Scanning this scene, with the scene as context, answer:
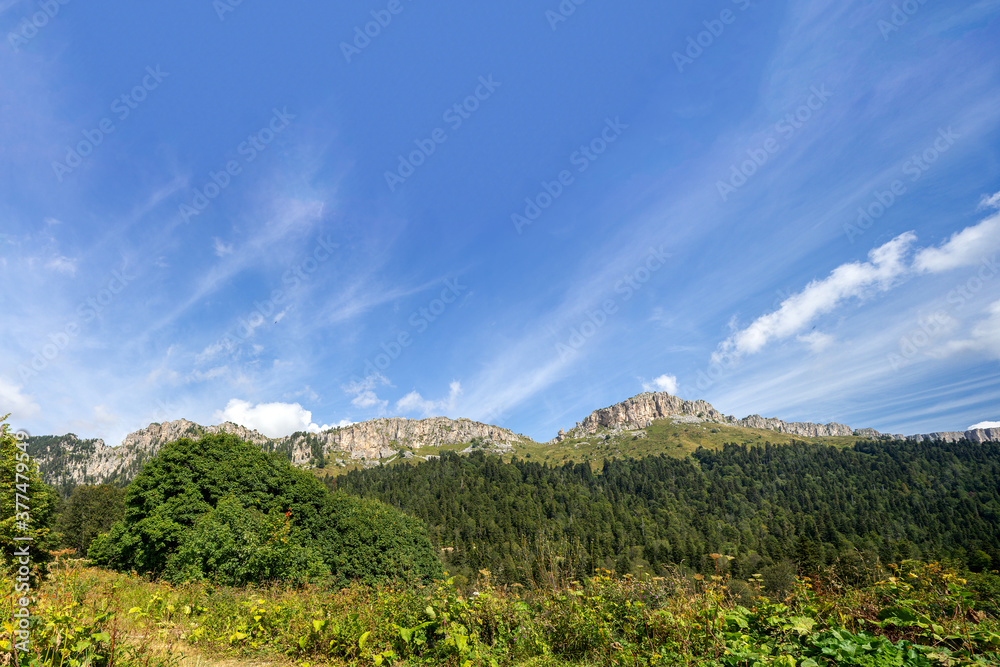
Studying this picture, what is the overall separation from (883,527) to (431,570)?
7100 inches

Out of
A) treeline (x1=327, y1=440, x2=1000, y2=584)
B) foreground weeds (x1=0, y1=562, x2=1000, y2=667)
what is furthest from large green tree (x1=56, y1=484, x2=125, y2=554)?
treeline (x1=327, y1=440, x2=1000, y2=584)

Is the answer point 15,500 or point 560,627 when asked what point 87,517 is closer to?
point 15,500

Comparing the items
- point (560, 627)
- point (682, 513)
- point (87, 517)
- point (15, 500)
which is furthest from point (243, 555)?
point (682, 513)

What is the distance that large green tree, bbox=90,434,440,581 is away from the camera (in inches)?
709

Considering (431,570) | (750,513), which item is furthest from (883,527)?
(431,570)

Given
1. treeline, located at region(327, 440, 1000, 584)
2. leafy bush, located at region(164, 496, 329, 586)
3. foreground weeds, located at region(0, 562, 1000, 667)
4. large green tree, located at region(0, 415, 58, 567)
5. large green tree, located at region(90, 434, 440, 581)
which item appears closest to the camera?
foreground weeds, located at region(0, 562, 1000, 667)

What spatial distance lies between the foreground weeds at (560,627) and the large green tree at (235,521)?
6516mm

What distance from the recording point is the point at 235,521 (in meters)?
17.9

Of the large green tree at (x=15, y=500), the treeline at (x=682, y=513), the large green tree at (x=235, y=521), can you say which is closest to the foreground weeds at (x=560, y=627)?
the large green tree at (x=15, y=500)

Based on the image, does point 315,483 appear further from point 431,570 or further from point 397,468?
point 397,468

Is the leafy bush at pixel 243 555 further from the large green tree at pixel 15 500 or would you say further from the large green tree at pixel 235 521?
the large green tree at pixel 15 500

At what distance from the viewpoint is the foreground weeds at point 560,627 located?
4285mm

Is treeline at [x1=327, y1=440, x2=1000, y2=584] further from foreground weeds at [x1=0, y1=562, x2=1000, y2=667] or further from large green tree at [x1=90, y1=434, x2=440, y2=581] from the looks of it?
foreground weeds at [x1=0, y1=562, x2=1000, y2=667]

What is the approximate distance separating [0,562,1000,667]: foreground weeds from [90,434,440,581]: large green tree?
21.4 feet
